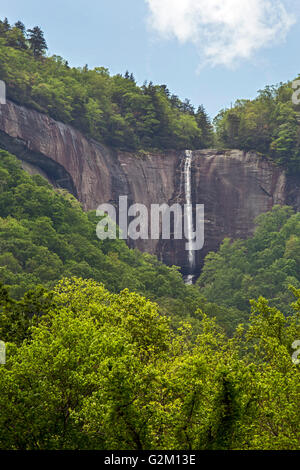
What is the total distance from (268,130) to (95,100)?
22851 mm

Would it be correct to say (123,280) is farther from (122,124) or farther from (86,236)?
(122,124)

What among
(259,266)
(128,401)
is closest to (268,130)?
(259,266)

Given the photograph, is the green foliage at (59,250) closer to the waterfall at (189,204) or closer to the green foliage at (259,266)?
the green foliage at (259,266)

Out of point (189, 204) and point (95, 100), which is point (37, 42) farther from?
point (189, 204)

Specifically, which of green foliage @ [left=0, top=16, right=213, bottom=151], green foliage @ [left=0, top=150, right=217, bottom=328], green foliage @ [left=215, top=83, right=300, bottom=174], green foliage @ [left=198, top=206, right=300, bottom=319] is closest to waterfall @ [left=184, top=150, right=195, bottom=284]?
green foliage @ [left=198, top=206, right=300, bottom=319]

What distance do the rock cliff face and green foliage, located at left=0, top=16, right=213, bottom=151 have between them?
2.08 m

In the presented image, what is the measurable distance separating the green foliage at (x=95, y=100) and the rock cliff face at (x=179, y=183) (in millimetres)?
2075

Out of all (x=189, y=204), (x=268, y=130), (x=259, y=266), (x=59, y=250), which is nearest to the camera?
(x=59, y=250)

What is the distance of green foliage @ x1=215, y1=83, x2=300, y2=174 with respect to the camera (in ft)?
196

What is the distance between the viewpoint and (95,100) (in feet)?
190

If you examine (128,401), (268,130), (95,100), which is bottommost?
(128,401)

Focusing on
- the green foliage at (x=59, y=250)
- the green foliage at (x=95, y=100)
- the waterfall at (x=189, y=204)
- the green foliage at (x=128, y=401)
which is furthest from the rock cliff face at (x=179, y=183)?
the green foliage at (x=128, y=401)

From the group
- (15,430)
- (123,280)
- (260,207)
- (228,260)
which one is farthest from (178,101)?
(15,430)

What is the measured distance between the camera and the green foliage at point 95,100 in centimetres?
4850
